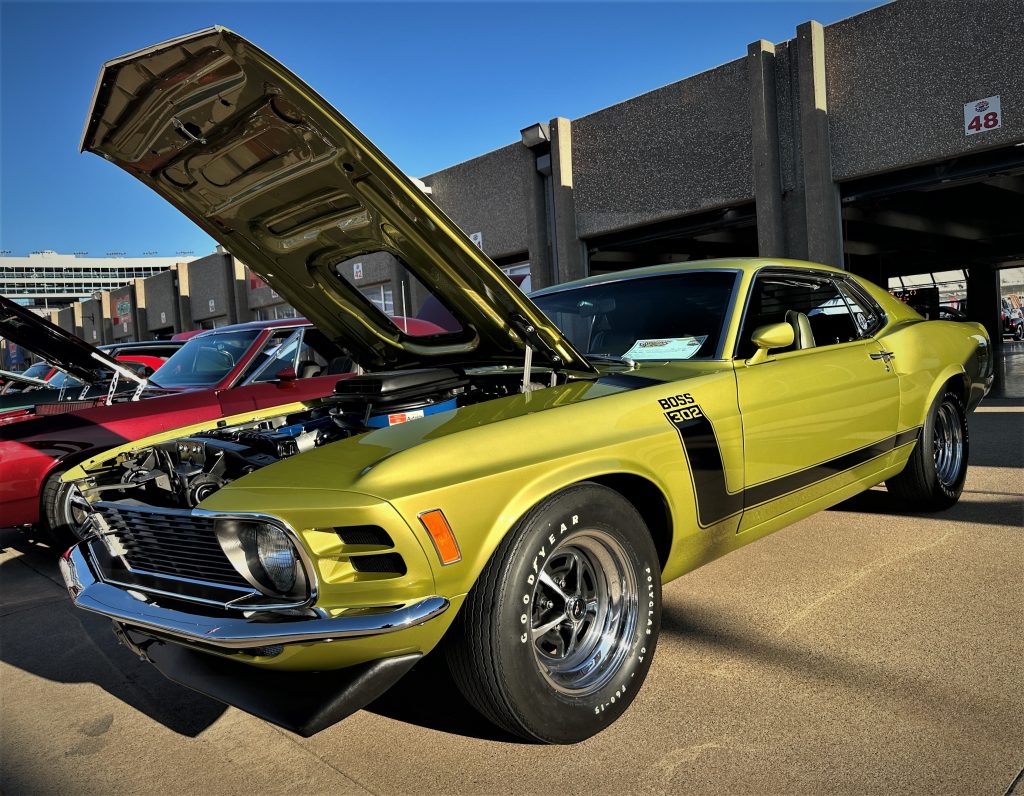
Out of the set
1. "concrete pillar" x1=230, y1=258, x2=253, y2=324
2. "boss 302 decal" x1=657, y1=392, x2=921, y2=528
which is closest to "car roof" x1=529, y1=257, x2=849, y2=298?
"boss 302 decal" x1=657, y1=392, x2=921, y2=528

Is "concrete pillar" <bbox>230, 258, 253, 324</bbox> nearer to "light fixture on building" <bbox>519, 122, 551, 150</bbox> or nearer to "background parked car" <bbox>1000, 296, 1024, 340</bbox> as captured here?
"light fixture on building" <bbox>519, 122, 551, 150</bbox>

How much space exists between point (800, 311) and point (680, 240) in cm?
1306

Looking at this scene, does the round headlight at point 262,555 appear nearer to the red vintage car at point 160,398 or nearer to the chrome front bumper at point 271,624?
the chrome front bumper at point 271,624

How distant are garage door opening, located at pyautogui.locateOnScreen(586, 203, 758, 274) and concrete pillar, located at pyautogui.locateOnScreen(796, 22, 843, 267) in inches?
55.1

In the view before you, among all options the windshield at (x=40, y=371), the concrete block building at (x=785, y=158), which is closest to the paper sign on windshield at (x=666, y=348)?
the concrete block building at (x=785, y=158)

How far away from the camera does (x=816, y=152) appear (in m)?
10.8

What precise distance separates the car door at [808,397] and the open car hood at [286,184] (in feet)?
2.48

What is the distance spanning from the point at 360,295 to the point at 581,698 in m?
2.45

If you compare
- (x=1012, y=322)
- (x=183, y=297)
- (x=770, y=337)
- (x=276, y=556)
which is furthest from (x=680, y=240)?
(x=1012, y=322)

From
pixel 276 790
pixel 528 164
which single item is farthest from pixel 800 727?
pixel 528 164

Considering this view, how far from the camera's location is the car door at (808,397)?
3.07 m

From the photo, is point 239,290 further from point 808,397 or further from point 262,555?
point 262,555

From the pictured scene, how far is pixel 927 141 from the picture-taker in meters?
10.0

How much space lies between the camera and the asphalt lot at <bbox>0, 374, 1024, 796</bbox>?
2123 millimetres
